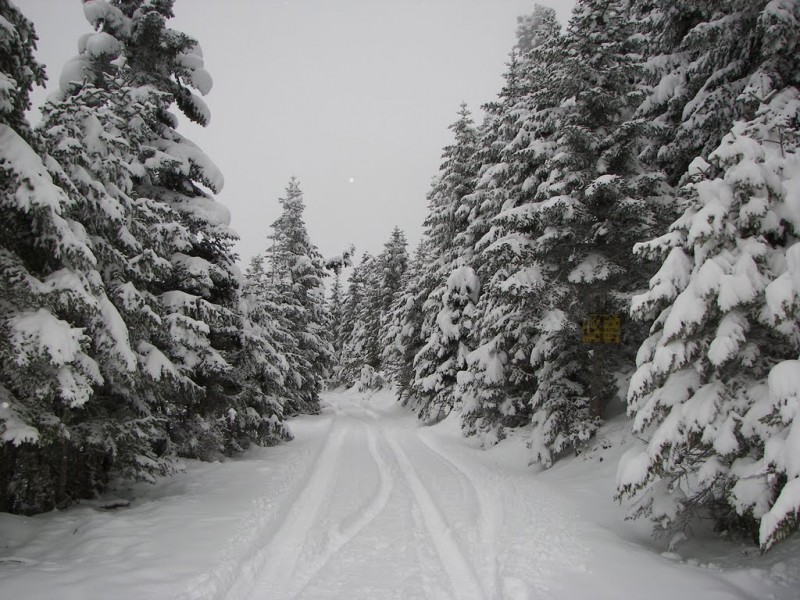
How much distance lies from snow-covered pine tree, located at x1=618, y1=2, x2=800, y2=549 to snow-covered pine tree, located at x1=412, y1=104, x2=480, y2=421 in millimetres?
12310

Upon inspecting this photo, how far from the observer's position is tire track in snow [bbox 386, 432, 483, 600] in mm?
5340

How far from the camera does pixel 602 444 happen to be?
424 inches

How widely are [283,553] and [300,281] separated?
22554mm

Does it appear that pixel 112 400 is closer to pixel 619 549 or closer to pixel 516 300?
pixel 619 549

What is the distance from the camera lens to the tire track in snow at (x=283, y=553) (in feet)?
17.4

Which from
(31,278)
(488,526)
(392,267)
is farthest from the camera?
(392,267)

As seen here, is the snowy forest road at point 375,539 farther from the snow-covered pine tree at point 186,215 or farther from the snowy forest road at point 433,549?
the snow-covered pine tree at point 186,215

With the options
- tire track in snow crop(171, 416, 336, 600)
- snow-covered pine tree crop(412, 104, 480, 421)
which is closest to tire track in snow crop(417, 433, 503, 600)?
tire track in snow crop(171, 416, 336, 600)

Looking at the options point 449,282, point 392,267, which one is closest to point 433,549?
point 449,282

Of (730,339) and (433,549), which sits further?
(433,549)

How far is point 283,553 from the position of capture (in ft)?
20.8

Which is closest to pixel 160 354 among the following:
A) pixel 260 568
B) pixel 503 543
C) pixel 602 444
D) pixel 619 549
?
pixel 260 568

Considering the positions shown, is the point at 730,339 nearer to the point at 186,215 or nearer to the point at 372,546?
the point at 372,546

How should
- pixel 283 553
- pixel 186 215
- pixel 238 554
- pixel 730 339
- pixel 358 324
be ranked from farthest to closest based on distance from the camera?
pixel 358 324, pixel 186 215, pixel 283 553, pixel 238 554, pixel 730 339
